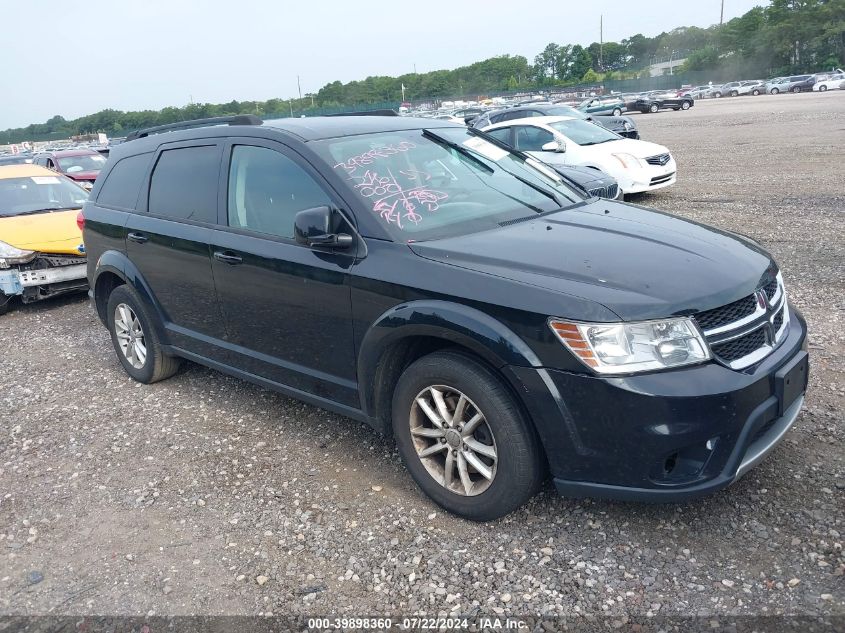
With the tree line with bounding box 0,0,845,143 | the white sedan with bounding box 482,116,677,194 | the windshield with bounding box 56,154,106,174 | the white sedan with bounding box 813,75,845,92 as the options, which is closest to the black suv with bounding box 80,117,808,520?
the white sedan with bounding box 482,116,677,194

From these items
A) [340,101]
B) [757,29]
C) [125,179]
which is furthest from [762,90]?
[125,179]

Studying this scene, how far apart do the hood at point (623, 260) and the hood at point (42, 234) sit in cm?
615

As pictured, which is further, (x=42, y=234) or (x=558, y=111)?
(x=558, y=111)

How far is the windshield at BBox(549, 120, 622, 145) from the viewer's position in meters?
12.6

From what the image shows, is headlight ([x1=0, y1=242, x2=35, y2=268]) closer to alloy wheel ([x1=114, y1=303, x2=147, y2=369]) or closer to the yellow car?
the yellow car

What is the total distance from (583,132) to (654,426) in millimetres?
11031

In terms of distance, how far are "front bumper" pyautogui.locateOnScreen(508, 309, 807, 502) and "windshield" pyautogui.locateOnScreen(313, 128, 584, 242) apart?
109 cm

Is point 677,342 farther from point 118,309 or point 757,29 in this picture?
point 757,29

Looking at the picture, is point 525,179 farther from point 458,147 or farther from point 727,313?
point 727,313

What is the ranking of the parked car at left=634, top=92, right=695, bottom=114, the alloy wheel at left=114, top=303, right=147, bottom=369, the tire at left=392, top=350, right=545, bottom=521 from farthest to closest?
the parked car at left=634, top=92, right=695, bottom=114, the alloy wheel at left=114, top=303, right=147, bottom=369, the tire at left=392, top=350, right=545, bottom=521

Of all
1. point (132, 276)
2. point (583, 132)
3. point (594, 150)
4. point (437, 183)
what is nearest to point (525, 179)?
point (437, 183)

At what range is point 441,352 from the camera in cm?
322

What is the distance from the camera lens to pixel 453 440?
3252mm

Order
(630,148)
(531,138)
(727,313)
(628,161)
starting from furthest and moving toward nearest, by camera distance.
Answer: (531,138), (630,148), (628,161), (727,313)
